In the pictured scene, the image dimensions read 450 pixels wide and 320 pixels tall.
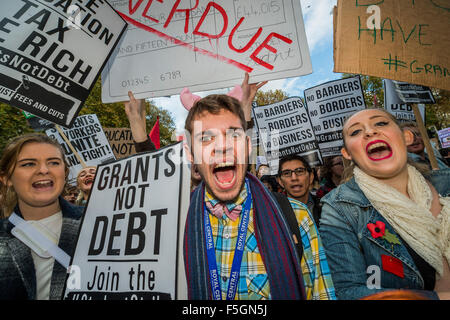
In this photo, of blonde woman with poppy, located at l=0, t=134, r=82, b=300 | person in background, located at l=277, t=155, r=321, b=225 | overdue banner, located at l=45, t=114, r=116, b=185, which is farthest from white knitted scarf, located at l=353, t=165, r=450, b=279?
overdue banner, located at l=45, t=114, r=116, b=185

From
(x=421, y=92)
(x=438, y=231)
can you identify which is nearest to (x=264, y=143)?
(x=421, y=92)

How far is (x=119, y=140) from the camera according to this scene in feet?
14.9

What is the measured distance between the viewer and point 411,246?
1287 mm

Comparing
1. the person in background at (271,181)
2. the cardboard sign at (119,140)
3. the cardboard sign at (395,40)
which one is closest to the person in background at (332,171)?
the person in background at (271,181)

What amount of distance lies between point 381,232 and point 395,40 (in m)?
1.61

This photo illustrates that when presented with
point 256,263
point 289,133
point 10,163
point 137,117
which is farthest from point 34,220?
point 289,133

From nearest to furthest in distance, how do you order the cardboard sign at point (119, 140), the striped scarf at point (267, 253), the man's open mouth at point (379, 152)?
1. the striped scarf at point (267, 253)
2. the man's open mouth at point (379, 152)
3. the cardboard sign at point (119, 140)

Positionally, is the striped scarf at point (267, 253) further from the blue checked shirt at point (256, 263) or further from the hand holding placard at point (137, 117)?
the hand holding placard at point (137, 117)

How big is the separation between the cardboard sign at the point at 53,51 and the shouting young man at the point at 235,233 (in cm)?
108

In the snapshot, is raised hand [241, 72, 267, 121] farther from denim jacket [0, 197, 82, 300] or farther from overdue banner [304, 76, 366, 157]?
overdue banner [304, 76, 366, 157]

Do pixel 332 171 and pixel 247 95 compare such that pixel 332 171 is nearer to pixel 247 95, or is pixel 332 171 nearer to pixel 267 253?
pixel 247 95

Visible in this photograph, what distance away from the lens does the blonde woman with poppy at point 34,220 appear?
139 centimetres
